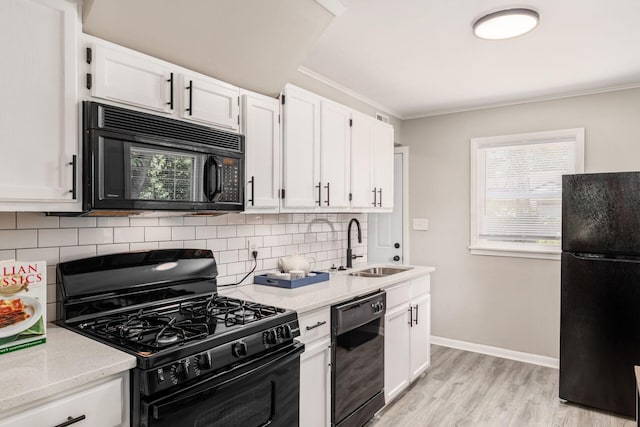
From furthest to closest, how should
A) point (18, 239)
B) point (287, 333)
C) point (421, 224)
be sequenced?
1. point (421, 224)
2. point (287, 333)
3. point (18, 239)

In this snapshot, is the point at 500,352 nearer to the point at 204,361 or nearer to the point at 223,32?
the point at 204,361

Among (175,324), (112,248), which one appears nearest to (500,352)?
(175,324)

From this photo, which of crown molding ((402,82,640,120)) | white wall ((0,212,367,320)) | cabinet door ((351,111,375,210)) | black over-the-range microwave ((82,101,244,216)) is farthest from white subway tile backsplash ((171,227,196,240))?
crown molding ((402,82,640,120))

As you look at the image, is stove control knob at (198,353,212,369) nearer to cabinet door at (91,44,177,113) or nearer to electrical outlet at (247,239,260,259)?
cabinet door at (91,44,177,113)

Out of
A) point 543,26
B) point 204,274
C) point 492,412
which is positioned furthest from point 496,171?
point 204,274

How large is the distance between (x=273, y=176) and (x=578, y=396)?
2.80 m

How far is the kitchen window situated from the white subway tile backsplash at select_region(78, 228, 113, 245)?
3506 mm

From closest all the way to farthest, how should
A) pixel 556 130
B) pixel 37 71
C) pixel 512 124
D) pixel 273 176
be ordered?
pixel 37 71 < pixel 273 176 < pixel 556 130 < pixel 512 124

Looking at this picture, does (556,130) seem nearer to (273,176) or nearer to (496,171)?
(496,171)

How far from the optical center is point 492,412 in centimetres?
306

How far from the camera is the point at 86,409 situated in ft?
4.27

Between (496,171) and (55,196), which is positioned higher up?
(496,171)

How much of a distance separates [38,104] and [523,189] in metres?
4.01

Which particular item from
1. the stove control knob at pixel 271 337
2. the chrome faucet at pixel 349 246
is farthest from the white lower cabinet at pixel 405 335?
the stove control knob at pixel 271 337
